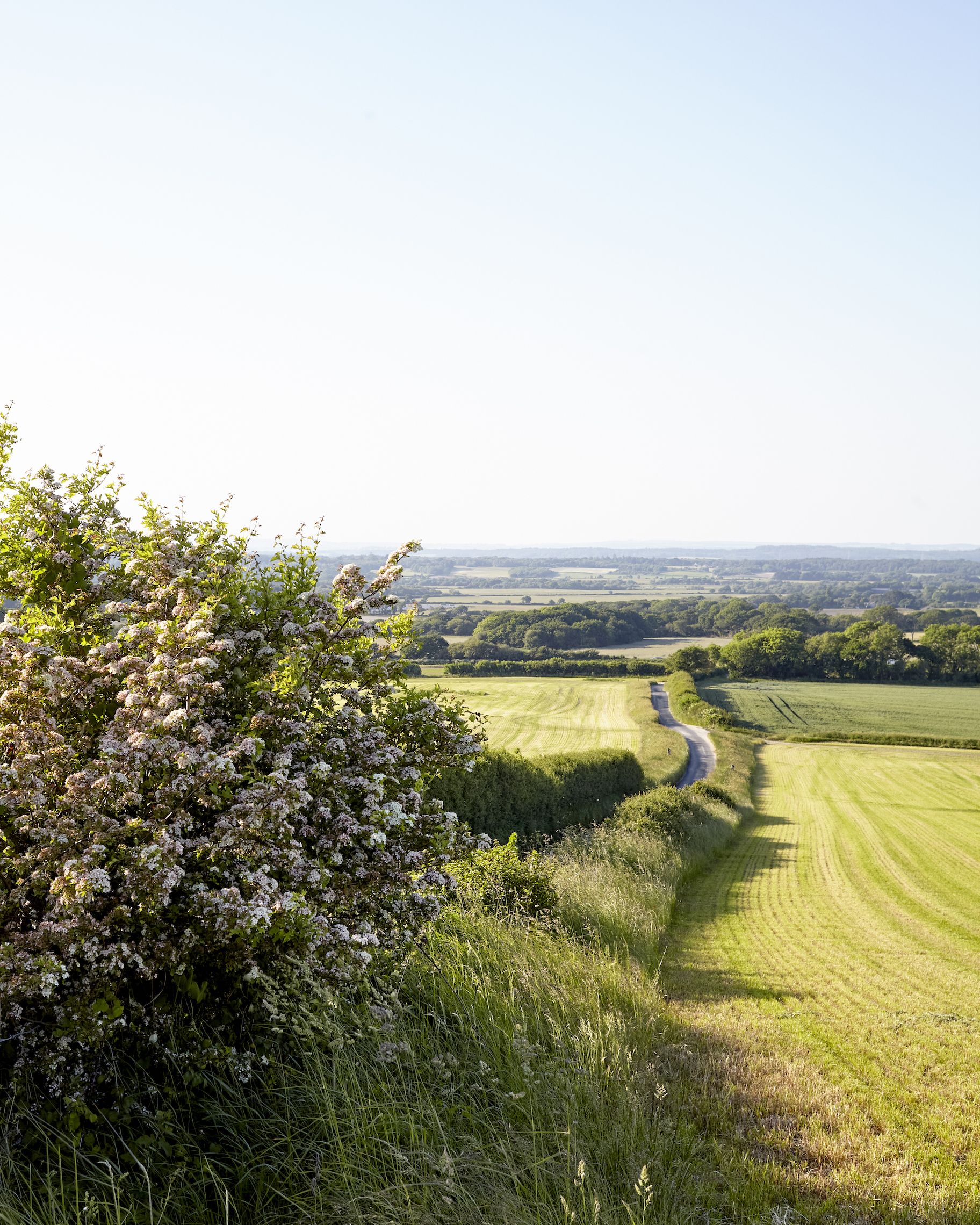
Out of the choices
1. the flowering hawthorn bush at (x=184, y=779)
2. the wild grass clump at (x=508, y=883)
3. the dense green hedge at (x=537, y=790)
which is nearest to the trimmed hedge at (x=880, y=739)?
the dense green hedge at (x=537, y=790)

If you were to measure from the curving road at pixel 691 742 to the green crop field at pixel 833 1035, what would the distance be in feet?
70.5

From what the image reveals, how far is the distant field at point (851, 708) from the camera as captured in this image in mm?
61500

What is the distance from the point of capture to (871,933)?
1606 cm

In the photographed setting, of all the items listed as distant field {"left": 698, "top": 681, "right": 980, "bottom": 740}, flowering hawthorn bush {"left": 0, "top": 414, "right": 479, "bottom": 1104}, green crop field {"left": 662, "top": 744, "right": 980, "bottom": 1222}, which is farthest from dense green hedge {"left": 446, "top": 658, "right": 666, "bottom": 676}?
flowering hawthorn bush {"left": 0, "top": 414, "right": 479, "bottom": 1104}

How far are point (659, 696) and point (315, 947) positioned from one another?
72.2 m

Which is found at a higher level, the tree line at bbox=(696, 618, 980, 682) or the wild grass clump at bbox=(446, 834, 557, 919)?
the wild grass clump at bbox=(446, 834, 557, 919)

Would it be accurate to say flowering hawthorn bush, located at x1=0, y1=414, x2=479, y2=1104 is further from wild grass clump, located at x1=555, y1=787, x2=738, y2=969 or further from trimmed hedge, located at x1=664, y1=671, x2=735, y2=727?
trimmed hedge, located at x1=664, y1=671, x2=735, y2=727

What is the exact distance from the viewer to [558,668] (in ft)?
264

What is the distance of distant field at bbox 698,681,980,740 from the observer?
2421 inches

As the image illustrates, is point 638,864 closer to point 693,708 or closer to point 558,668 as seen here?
point 693,708

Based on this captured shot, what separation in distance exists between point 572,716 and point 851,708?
28019mm

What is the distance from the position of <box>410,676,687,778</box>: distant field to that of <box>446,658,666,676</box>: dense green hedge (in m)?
1.18

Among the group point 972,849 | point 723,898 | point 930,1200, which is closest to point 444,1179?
point 930,1200

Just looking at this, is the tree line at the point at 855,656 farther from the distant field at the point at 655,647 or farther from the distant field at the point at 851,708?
the distant field at the point at 655,647
